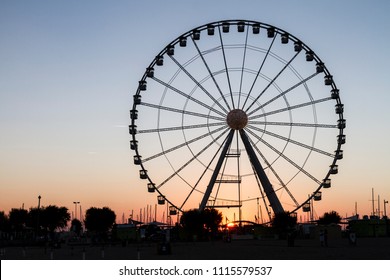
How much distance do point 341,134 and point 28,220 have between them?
64451mm

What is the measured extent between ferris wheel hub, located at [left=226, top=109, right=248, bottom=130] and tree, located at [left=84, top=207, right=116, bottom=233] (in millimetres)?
57234

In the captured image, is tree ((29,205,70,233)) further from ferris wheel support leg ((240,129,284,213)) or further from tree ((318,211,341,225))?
ferris wheel support leg ((240,129,284,213))

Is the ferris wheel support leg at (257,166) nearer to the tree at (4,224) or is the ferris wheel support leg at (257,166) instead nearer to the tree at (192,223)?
the tree at (192,223)

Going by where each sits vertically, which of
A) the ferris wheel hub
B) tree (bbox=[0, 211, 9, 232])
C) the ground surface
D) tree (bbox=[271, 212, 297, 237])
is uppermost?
the ferris wheel hub

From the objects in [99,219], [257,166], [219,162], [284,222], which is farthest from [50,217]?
[257,166]

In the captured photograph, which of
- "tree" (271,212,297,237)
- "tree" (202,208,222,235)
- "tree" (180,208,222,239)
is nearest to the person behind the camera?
"tree" (271,212,297,237)

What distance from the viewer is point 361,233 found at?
8494 centimetres

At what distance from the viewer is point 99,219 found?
104 meters

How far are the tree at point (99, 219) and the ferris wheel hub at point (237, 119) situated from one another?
5723 centimetres

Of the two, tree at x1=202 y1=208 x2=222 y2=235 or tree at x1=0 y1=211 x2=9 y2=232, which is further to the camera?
tree at x1=0 y1=211 x2=9 y2=232

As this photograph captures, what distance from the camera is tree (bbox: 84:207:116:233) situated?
104250 millimetres

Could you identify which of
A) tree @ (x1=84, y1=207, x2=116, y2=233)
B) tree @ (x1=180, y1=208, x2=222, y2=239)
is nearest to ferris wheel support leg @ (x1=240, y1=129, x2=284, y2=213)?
tree @ (x1=180, y1=208, x2=222, y2=239)

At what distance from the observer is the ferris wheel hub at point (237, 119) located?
5125 centimetres
